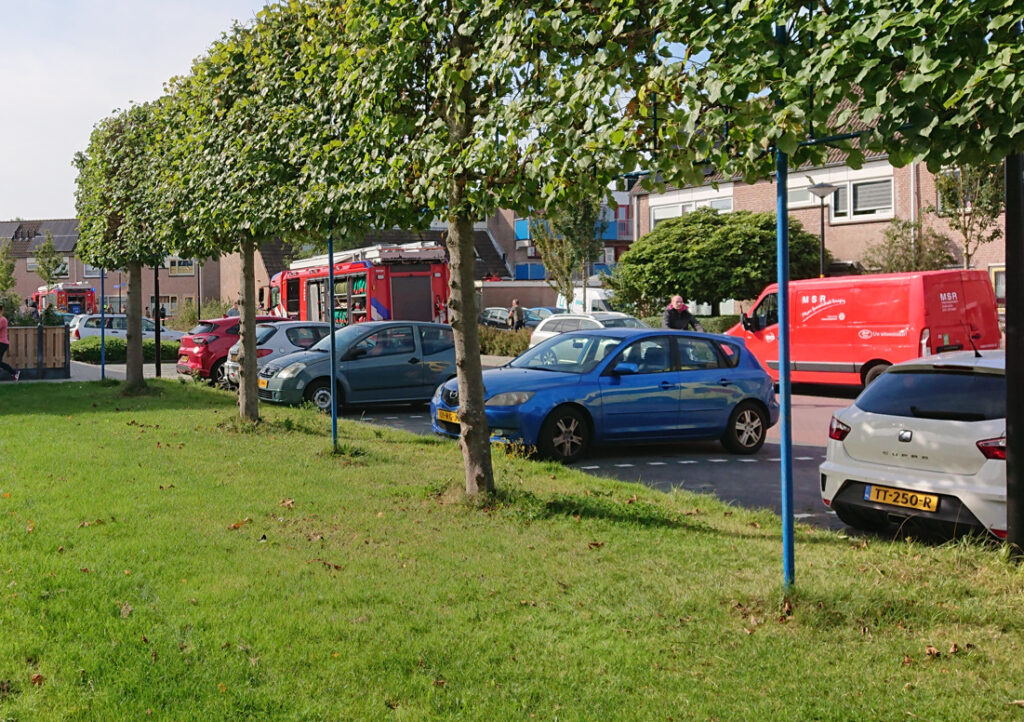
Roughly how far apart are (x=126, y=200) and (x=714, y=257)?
852 inches

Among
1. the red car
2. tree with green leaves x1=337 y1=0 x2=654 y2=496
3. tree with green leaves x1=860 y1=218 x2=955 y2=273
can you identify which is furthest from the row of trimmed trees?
tree with green leaves x1=860 y1=218 x2=955 y2=273

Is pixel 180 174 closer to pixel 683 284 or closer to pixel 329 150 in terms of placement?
pixel 329 150

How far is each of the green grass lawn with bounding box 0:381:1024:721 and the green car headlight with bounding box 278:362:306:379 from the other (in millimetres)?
6981

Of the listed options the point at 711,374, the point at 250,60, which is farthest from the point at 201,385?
the point at 711,374

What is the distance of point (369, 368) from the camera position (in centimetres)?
1617

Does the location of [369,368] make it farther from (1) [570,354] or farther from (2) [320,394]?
(1) [570,354]

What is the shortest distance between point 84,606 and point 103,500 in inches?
112

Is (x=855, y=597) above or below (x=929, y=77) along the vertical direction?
below

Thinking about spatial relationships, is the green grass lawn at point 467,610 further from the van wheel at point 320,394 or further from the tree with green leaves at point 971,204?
the tree with green leaves at point 971,204

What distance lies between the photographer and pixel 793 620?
203 inches

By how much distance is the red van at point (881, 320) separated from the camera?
17.1 meters

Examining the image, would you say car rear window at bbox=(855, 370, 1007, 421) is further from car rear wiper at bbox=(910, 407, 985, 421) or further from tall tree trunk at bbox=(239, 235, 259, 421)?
tall tree trunk at bbox=(239, 235, 259, 421)

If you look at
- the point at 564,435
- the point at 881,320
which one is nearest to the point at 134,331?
the point at 564,435

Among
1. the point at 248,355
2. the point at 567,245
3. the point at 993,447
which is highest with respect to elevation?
the point at 567,245
